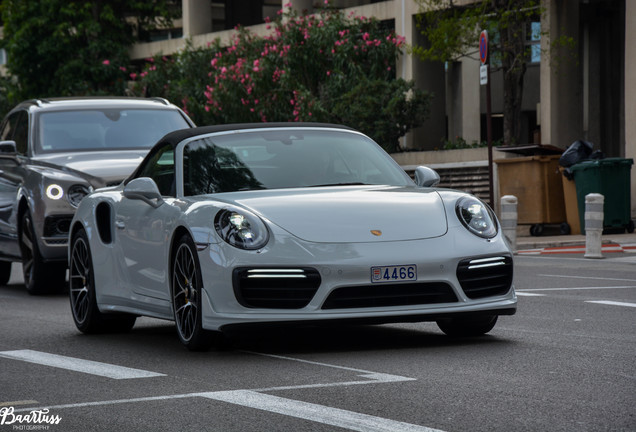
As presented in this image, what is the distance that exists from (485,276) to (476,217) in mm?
384

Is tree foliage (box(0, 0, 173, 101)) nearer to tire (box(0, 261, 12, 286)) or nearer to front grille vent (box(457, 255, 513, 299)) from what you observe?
tire (box(0, 261, 12, 286))

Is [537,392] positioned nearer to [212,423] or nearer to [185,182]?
[212,423]

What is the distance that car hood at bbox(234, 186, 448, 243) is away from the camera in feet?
23.9

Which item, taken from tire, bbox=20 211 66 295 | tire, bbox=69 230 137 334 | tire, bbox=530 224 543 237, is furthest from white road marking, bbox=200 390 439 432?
tire, bbox=530 224 543 237

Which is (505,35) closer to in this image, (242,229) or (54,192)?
(54,192)

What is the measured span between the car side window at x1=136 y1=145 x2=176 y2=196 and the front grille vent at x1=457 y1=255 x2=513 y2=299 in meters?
2.01

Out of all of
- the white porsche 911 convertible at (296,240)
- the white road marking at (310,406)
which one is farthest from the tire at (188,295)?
the white road marking at (310,406)

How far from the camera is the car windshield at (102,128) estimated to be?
44.2 feet

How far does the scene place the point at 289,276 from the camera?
7121mm

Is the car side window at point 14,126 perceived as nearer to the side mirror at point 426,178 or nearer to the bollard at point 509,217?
the side mirror at point 426,178

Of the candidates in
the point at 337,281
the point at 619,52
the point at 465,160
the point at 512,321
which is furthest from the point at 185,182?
the point at 619,52

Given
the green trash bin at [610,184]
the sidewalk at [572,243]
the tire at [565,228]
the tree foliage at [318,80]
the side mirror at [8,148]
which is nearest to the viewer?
the side mirror at [8,148]

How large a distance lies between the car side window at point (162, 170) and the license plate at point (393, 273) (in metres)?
1.69

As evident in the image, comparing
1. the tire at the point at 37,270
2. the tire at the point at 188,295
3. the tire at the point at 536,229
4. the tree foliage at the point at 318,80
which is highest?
the tree foliage at the point at 318,80
